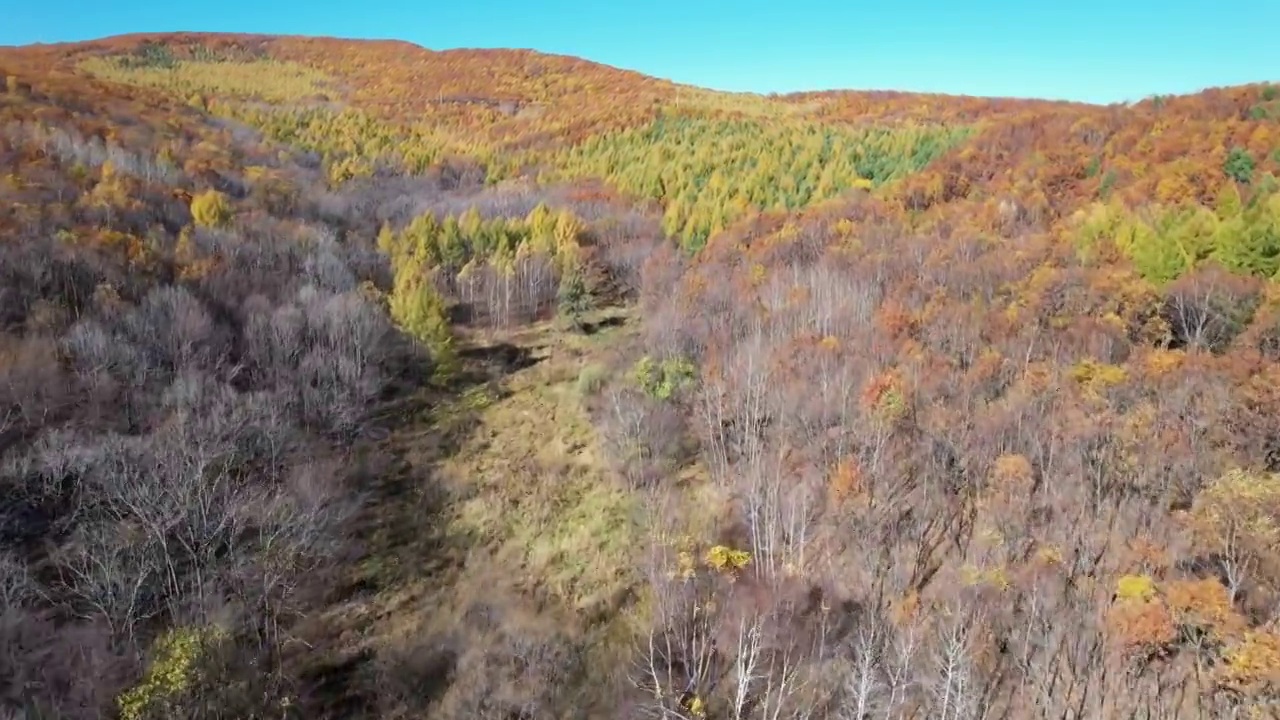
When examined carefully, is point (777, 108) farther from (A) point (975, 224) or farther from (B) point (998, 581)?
(B) point (998, 581)

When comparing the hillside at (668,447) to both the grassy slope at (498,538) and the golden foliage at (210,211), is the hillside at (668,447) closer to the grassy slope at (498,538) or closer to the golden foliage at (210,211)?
the grassy slope at (498,538)

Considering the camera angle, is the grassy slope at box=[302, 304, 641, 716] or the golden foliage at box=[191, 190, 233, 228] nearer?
the grassy slope at box=[302, 304, 641, 716]

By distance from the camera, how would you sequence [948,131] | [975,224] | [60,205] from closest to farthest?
[60,205] → [975,224] → [948,131]

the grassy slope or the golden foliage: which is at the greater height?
the golden foliage

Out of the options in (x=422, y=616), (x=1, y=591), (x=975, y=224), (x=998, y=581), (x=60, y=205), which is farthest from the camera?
(x=975, y=224)

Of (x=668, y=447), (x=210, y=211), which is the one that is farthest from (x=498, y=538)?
(x=210, y=211)

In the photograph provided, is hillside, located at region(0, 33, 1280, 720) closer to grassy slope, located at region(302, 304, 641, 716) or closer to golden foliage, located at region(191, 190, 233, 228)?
grassy slope, located at region(302, 304, 641, 716)

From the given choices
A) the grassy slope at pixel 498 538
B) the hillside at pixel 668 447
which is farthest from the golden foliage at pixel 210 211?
the grassy slope at pixel 498 538

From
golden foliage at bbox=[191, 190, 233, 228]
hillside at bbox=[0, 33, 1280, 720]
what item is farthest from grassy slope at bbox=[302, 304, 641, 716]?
golden foliage at bbox=[191, 190, 233, 228]

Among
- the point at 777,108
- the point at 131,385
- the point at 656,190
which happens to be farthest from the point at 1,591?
the point at 777,108
